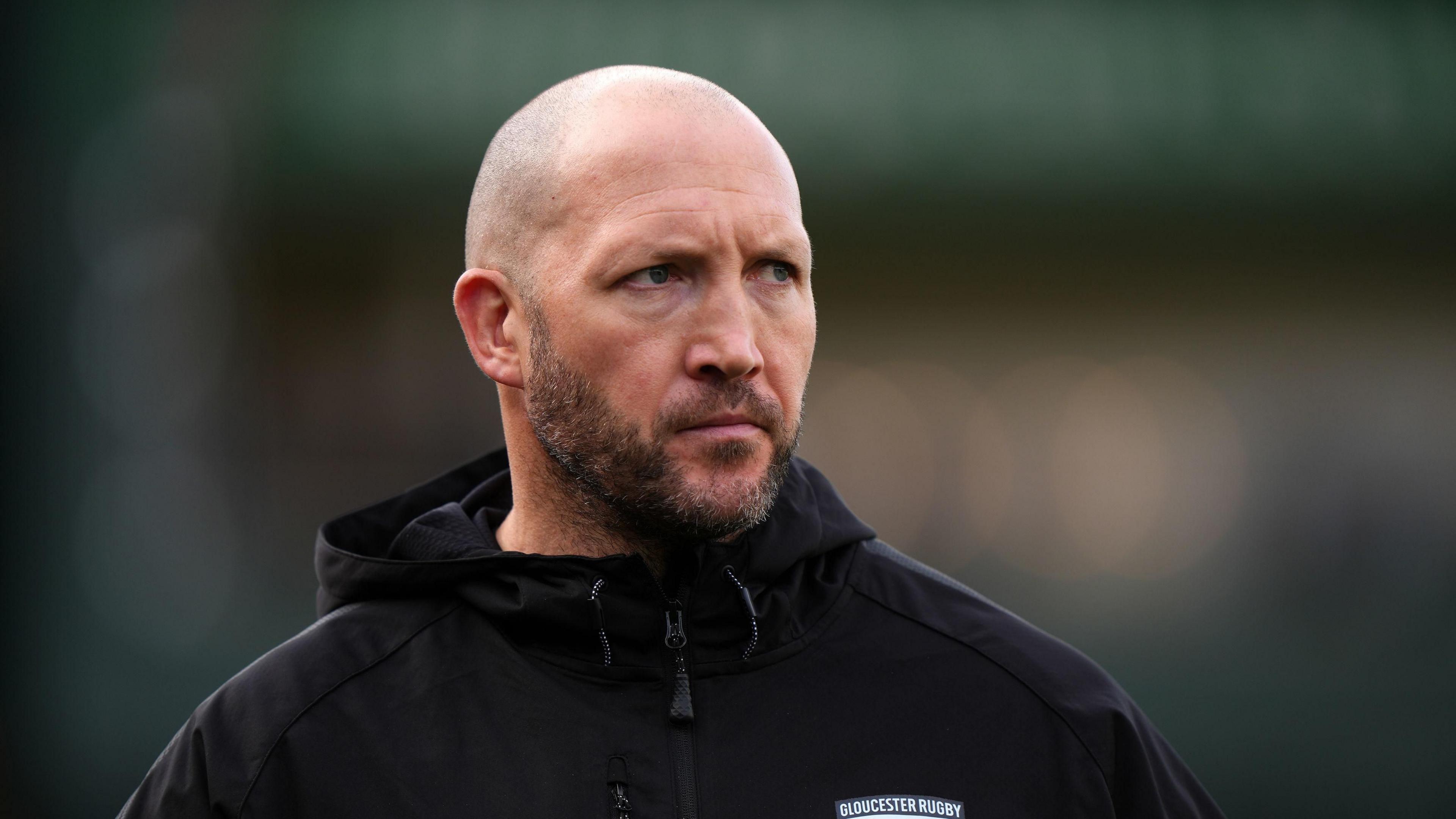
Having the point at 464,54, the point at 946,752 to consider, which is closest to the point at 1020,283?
the point at 464,54

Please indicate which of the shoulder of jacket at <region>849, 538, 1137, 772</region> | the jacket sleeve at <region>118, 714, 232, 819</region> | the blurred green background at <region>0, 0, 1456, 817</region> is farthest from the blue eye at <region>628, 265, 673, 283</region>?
the blurred green background at <region>0, 0, 1456, 817</region>

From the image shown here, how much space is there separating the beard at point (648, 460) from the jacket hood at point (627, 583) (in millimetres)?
72

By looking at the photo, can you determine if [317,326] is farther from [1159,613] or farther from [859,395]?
[1159,613]

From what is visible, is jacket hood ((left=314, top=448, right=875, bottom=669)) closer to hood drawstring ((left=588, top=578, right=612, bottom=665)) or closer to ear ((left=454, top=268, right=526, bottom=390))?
hood drawstring ((left=588, top=578, right=612, bottom=665))

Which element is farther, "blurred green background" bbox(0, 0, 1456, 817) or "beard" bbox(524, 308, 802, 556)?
"blurred green background" bbox(0, 0, 1456, 817)

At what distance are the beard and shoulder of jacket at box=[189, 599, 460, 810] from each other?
0.34m

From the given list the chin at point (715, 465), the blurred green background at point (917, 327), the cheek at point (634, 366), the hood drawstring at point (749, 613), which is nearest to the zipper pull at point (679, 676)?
the hood drawstring at point (749, 613)

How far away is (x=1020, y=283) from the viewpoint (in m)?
7.46

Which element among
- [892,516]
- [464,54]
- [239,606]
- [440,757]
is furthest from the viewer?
[892,516]

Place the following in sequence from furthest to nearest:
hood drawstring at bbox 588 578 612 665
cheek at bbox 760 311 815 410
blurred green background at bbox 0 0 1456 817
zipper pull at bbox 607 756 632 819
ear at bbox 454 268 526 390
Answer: blurred green background at bbox 0 0 1456 817, ear at bbox 454 268 526 390, cheek at bbox 760 311 815 410, hood drawstring at bbox 588 578 612 665, zipper pull at bbox 607 756 632 819

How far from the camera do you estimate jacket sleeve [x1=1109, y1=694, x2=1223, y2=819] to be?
1932 millimetres

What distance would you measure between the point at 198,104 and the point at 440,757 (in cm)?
525

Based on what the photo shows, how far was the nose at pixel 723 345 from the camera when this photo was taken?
6.25 ft

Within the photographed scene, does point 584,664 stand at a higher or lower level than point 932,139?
lower
